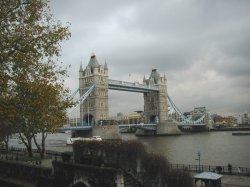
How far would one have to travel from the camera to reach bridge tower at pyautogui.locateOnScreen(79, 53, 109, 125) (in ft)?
363

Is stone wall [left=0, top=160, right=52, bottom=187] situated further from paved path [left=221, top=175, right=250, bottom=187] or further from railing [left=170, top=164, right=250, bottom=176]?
paved path [left=221, top=175, right=250, bottom=187]

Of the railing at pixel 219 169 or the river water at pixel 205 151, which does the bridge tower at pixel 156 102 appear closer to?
the river water at pixel 205 151

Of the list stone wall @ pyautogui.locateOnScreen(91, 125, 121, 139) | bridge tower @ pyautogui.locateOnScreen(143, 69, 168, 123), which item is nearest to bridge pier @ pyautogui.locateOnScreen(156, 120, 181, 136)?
bridge tower @ pyautogui.locateOnScreen(143, 69, 168, 123)

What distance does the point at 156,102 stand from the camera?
150m

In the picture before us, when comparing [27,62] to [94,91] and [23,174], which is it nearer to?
[23,174]

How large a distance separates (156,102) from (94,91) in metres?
45.2

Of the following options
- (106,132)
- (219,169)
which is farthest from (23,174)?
(106,132)

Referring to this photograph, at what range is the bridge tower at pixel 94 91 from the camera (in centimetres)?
11062

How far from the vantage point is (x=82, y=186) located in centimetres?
2345

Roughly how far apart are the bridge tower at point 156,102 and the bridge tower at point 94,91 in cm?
3903

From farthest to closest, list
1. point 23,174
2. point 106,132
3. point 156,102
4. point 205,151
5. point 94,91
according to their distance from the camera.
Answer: point 156,102
point 94,91
point 106,132
point 205,151
point 23,174

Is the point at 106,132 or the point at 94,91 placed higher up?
the point at 94,91

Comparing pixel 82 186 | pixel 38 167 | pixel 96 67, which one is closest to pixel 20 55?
pixel 82 186

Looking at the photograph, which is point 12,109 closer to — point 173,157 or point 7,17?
point 7,17
